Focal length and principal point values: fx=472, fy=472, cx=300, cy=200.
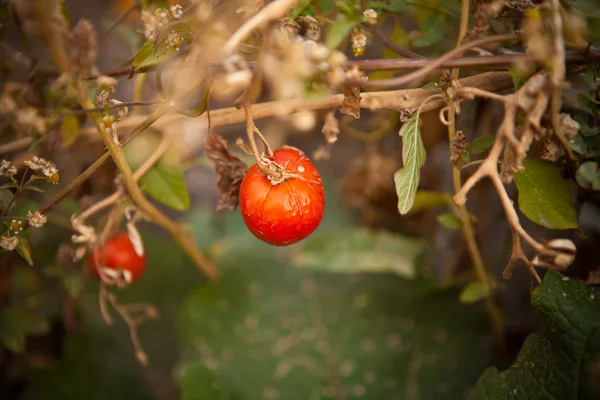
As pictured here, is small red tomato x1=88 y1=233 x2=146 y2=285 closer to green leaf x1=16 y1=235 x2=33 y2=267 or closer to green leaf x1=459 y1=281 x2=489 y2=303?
green leaf x1=16 y1=235 x2=33 y2=267

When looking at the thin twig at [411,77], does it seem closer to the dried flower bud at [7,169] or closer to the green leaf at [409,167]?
the green leaf at [409,167]

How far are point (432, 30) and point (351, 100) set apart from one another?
0.92 ft

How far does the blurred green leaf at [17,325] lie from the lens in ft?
3.06

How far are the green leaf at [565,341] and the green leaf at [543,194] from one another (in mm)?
81

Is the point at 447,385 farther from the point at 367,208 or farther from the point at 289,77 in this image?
the point at 289,77

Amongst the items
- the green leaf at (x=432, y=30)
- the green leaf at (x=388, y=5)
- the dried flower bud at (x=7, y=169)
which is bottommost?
the dried flower bud at (x=7, y=169)

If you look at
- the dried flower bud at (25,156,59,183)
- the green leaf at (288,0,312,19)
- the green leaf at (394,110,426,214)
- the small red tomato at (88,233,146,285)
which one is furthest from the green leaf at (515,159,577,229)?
the small red tomato at (88,233,146,285)

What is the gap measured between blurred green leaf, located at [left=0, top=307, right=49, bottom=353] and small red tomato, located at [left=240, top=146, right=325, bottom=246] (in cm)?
63

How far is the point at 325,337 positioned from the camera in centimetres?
116

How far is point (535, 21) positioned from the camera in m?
0.49

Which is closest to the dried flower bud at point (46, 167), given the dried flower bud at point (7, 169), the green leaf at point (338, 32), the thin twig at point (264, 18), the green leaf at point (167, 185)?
the dried flower bud at point (7, 169)

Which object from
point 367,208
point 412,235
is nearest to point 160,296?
point 367,208

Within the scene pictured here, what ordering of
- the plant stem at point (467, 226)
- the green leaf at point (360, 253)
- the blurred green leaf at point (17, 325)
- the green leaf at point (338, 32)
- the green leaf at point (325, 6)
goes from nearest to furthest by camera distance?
the green leaf at point (338, 32) → the plant stem at point (467, 226) → the green leaf at point (325, 6) → the blurred green leaf at point (17, 325) → the green leaf at point (360, 253)

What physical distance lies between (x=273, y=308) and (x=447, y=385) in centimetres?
45
